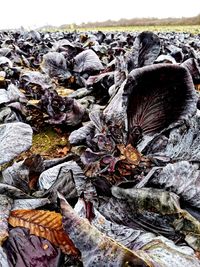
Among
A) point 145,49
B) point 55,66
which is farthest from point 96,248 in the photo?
point 55,66

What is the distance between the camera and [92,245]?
774 mm

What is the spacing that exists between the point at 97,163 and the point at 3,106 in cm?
96

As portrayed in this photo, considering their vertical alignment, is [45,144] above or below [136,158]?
below

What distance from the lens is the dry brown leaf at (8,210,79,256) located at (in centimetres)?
91

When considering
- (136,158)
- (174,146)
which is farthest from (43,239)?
(174,146)

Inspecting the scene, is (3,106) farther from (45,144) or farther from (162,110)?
(162,110)

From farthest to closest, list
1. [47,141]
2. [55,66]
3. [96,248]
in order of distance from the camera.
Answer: [55,66] < [47,141] < [96,248]

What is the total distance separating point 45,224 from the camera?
975mm

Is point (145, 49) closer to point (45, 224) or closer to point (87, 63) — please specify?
point (45, 224)

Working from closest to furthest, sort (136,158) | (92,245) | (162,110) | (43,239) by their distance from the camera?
(92,245)
(43,239)
(136,158)
(162,110)

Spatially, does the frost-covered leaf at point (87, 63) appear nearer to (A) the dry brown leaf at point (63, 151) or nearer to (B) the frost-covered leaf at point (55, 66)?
(B) the frost-covered leaf at point (55, 66)

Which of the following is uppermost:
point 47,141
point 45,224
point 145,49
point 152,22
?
point 145,49

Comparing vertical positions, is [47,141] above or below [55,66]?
below

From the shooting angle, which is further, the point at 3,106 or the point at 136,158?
the point at 3,106
